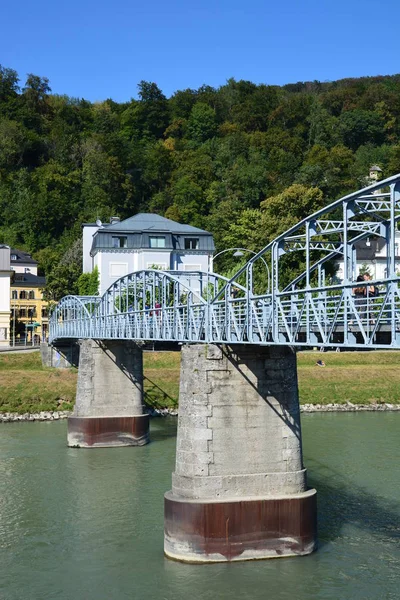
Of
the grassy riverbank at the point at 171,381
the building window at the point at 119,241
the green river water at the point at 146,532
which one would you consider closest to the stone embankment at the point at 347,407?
the grassy riverbank at the point at 171,381

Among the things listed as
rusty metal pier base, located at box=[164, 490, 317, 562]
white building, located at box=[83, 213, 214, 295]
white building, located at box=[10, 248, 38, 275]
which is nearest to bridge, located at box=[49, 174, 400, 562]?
rusty metal pier base, located at box=[164, 490, 317, 562]

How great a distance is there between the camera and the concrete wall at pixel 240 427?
25.2 metres

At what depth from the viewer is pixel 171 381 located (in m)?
60.3

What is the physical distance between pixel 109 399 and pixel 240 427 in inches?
802

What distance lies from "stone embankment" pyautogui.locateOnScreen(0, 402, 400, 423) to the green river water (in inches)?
442

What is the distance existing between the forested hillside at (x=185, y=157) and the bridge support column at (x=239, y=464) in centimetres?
5604

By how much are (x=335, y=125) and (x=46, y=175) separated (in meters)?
49.5

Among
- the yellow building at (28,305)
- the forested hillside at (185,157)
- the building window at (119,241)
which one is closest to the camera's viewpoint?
the building window at (119,241)

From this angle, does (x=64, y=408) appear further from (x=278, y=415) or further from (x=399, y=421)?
(x=278, y=415)

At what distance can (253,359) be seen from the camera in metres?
25.8

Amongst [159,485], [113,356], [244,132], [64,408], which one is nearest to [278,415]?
[159,485]

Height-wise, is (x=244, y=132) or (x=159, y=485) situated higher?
(x=244, y=132)

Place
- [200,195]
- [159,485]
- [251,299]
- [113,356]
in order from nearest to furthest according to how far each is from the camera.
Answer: [251,299] → [159,485] → [113,356] → [200,195]

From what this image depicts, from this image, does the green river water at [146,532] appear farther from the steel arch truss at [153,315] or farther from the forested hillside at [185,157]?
the forested hillside at [185,157]
